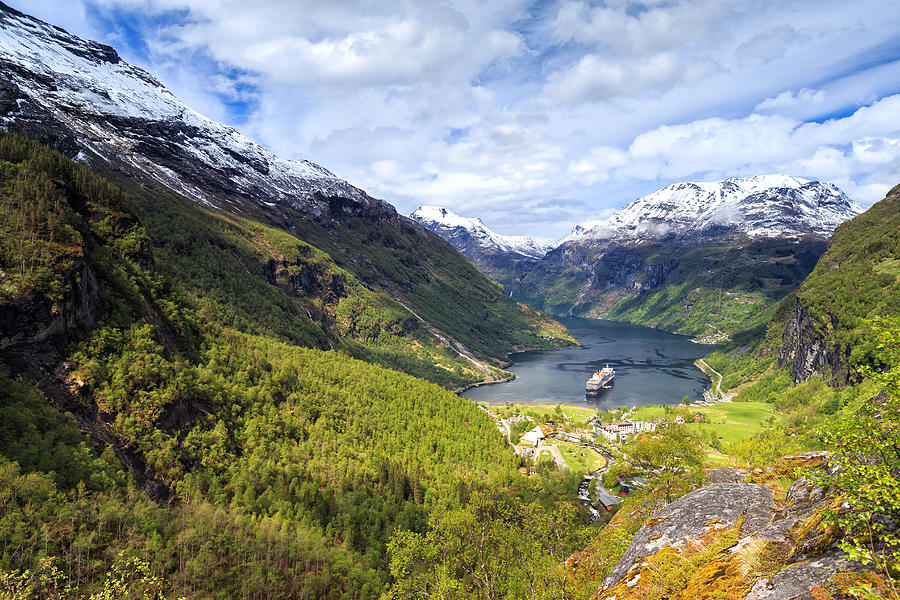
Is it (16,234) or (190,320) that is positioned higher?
(16,234)

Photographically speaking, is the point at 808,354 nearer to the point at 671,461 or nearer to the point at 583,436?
the point at 583,436

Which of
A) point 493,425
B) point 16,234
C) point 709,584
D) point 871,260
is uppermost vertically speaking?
point 871,260

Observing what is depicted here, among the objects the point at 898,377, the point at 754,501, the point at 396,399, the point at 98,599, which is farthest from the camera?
the point at 396,399

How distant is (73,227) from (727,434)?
166750 millimetres

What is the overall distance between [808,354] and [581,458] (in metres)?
128

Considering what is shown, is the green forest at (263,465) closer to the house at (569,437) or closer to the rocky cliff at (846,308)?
the rocky cliff at (846,308)

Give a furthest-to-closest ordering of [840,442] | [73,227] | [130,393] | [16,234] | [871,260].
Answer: [871,260]
[73,227]
[130,393]
[16,234]
[840,442]

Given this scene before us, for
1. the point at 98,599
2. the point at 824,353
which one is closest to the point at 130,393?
the point at 98,599

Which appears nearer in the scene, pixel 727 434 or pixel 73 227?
pixel 73 227

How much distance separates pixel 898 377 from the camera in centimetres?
1136

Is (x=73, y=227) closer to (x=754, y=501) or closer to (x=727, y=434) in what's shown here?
(x=754, y=501)

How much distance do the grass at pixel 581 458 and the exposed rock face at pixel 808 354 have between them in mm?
98403

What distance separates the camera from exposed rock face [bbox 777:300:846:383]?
156 metres

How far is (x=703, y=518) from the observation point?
17469mm
